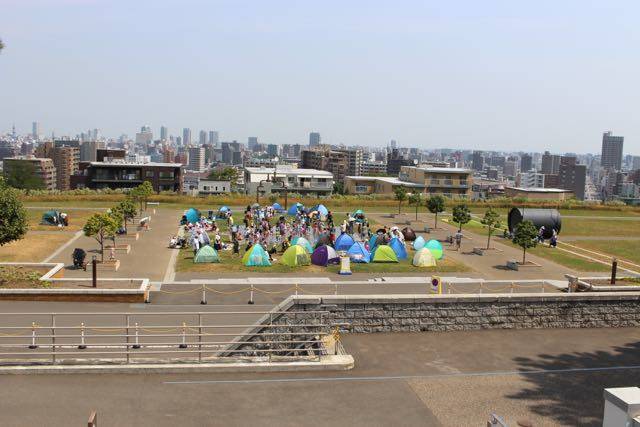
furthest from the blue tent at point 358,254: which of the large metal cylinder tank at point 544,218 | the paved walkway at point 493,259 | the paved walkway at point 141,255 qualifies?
the large metal cylinder tank at point 544,218

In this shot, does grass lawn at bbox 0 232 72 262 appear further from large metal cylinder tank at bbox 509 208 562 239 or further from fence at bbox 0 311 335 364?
large metal cylinder tank at bbox 509 208 562 239

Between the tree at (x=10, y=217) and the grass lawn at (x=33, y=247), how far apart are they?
7028mm

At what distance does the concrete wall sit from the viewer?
16.0m

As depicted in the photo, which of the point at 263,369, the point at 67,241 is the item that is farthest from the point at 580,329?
the point at 67,241

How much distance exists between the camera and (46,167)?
180 metres

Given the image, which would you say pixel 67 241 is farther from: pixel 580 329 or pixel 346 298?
pixel 580 329

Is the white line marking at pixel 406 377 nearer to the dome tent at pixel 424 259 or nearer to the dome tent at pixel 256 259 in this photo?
the dome tent at pixel 424 259

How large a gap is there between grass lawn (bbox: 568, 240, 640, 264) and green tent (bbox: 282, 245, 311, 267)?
21.0 metres

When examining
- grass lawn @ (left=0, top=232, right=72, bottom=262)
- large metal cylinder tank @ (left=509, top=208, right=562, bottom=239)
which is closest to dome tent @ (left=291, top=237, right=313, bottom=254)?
grass lawn @ (left=0, top=232, right=72, bottom=262)

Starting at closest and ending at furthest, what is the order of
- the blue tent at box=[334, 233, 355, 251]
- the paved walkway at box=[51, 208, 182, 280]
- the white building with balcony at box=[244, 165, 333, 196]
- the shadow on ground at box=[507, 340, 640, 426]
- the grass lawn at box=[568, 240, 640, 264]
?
the shadow on ground at box=[507, 340, 640, 426]
the paved walkway at box=[51, 208, 182, 280]
the blue tent at box=[334, 233, 355, 251]
the grass lawn at box=[568, 240, 640, 264]
the white building with balcony at box=[244, 165, 333, 196]

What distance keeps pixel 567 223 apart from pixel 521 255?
2039cm

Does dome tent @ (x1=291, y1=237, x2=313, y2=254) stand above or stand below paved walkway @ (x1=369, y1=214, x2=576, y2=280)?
above

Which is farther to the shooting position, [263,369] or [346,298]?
[346,298]

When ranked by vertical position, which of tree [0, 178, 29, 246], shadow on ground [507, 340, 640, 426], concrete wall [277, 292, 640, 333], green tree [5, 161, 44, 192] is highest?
tree [0, 178, 29, 246]
